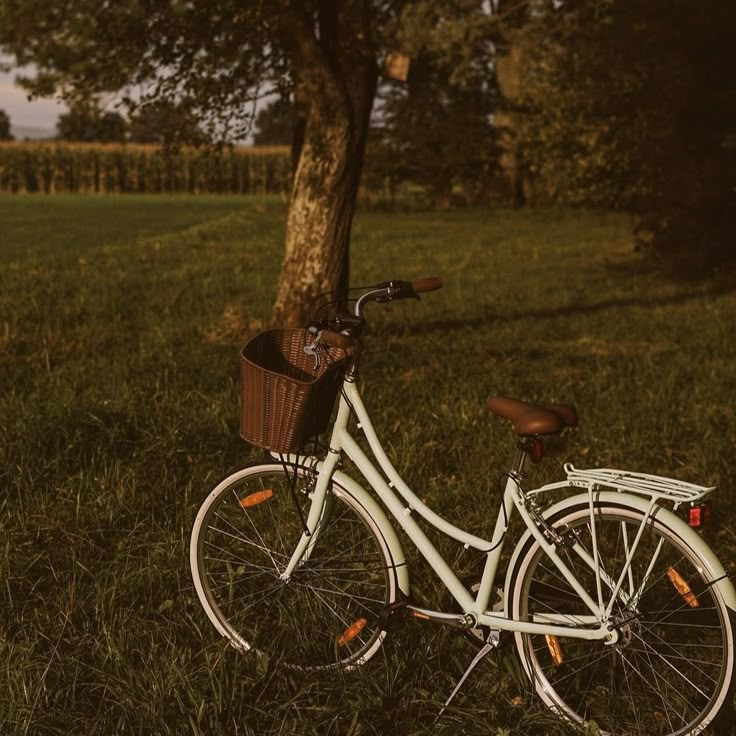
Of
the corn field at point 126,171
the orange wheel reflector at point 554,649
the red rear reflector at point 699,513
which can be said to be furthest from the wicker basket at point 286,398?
the corn field at point 126,171

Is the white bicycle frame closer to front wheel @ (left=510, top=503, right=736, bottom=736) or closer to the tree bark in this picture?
front wheel @ (left=510, top=503, right=736, bottom=736)

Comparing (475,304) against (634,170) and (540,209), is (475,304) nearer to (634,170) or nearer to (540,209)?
(634,170)

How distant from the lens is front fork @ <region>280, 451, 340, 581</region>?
3.58 metres

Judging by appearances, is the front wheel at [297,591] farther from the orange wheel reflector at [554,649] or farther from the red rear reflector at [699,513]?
the red rear reflector at [699,513]

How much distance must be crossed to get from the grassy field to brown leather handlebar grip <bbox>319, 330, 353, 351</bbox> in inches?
48.4

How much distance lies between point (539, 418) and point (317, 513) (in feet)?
3.29

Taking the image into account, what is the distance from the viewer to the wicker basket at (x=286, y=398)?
3293mm

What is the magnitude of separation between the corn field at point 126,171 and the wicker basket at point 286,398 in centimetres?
5563

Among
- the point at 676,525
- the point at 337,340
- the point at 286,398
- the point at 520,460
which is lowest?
the point at 676,525

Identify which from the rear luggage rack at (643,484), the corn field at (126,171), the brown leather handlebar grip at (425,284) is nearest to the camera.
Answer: the rear luggage rack at (643,484)

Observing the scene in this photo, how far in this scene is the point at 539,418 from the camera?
122 inches

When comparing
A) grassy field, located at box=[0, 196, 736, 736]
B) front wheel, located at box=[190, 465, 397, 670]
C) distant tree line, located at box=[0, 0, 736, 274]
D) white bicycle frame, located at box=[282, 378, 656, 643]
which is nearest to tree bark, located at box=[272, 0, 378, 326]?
distant tree line, located at box=[0, 0, 736, 274]

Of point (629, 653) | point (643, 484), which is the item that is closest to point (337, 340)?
point (643, 484)

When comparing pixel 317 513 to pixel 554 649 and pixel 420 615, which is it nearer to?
pixel 420 615
